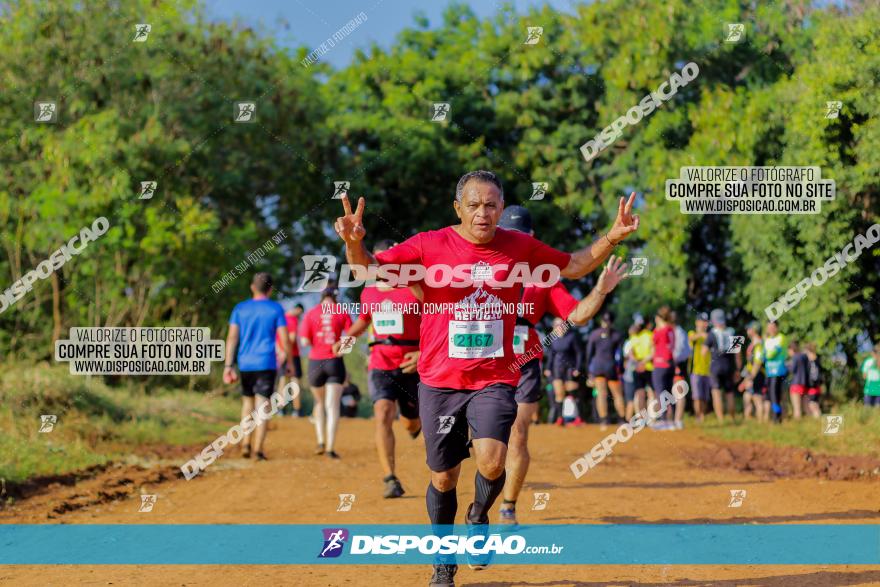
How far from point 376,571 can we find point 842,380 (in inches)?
652

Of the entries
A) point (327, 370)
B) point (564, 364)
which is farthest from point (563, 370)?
point (327, 370)

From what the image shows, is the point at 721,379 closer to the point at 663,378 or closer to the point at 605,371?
the point at 605,371

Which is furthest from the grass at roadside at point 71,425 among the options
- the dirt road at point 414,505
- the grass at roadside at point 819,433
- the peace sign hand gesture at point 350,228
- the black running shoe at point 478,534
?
the grass at roadside at point 819,433

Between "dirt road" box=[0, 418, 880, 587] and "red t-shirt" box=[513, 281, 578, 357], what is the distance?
155cm

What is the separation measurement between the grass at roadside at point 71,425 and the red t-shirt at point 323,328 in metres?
2.87

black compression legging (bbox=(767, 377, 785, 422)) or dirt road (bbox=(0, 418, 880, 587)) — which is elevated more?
black compression legging (bbox=(767, 377, 785, 422))

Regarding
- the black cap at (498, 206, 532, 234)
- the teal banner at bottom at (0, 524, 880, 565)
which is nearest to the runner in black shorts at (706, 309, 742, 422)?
the teal banner at bottom at (0, 524, 880, 565)

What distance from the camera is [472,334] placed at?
693 cm

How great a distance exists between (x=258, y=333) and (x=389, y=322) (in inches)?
167

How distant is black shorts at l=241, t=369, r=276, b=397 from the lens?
1519 centimetres

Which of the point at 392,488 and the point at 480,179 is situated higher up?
the point at 480,179

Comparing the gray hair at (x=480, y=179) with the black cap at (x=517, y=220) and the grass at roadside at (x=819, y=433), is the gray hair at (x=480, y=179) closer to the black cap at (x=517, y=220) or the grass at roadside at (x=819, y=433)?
the black cap at (x=517, y=220)

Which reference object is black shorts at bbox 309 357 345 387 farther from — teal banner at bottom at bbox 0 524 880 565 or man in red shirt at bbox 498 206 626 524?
man in red shirt at bbox 498 206 626 524

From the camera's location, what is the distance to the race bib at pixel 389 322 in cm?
1133
